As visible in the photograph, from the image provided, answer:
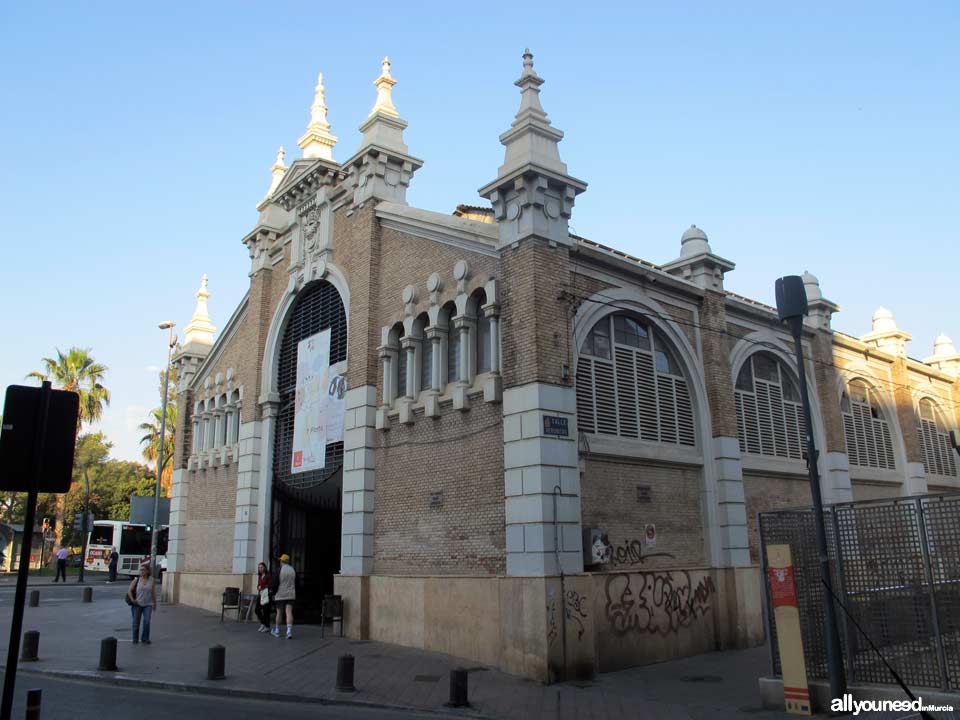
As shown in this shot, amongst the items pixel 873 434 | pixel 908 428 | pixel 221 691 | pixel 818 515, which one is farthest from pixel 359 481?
pixel 908 428

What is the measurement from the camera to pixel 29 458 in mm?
6887

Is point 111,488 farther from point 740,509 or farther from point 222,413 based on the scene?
point 740,509

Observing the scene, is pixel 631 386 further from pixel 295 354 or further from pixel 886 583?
pixel 295 354

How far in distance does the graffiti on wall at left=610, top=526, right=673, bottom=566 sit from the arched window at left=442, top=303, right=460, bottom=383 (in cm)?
498

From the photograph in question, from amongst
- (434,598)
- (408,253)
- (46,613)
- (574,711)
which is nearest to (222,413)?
(46,613)

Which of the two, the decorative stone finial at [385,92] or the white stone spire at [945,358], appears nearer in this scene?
the decorative stone finial at [385,92]

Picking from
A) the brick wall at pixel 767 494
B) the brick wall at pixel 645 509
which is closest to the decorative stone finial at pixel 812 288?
the brick wall at pixel 767 494

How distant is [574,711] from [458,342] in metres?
8.11

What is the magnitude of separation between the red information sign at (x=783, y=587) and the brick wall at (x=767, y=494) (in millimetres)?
8251

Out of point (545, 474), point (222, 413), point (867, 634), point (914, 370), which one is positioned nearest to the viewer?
point (867, 634)

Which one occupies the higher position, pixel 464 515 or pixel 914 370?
pixel 914 370

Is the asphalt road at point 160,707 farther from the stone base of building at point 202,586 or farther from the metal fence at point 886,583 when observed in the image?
the stone base of building at point 202,586

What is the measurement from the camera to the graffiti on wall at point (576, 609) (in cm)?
1338

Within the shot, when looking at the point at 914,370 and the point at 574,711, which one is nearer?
the point at 574,711
